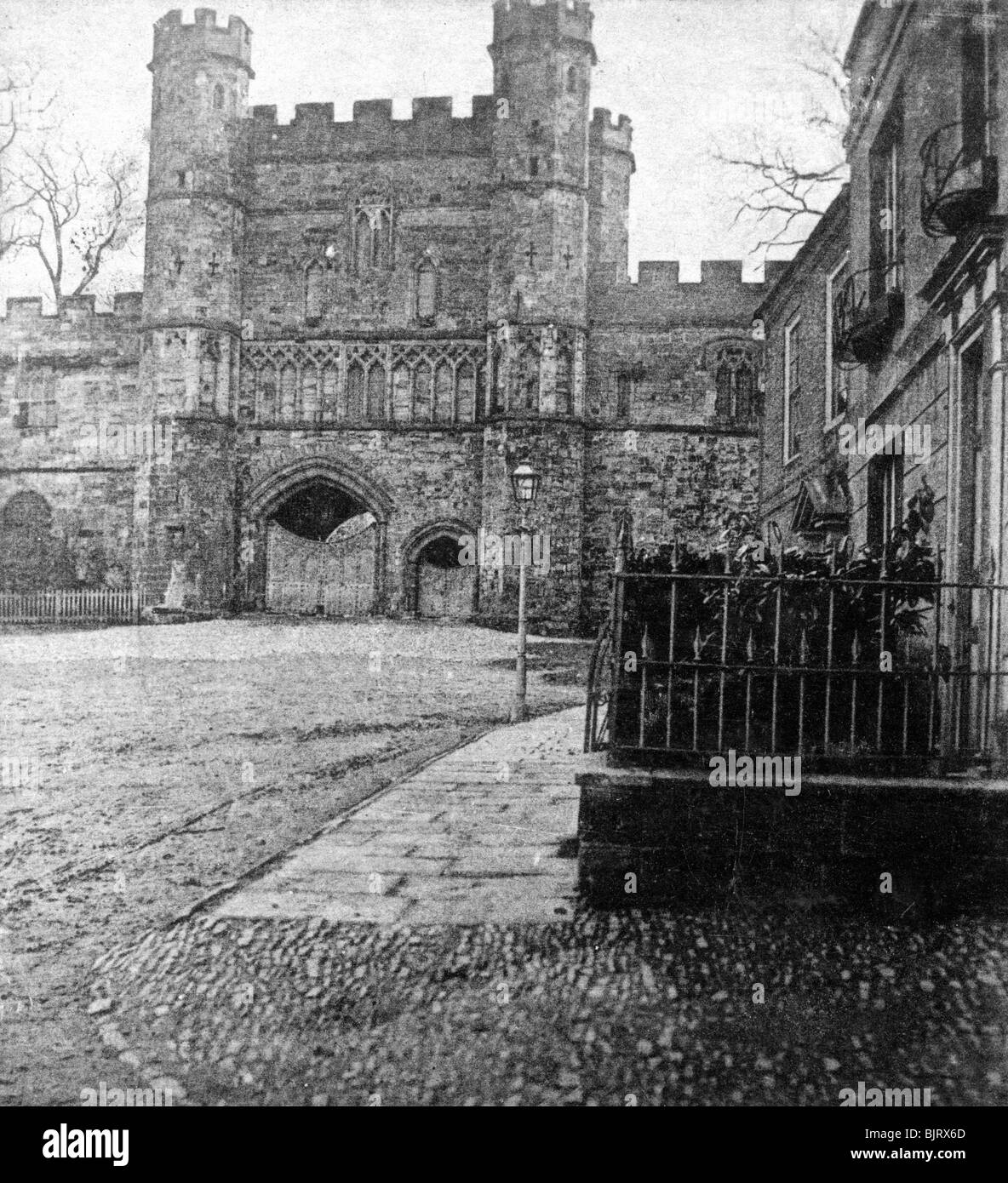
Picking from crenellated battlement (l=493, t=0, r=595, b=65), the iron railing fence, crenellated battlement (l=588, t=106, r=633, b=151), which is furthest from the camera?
crenellated battlement (l=588, t=106, r=633, b=151)

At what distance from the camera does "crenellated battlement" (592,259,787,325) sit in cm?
2630

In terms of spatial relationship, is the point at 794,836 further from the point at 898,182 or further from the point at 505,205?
the point at 505,205

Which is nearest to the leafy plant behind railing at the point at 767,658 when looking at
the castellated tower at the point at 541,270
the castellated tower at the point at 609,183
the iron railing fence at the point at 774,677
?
the iron railing fence at the point at 774,677

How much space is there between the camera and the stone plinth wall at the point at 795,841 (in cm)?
431

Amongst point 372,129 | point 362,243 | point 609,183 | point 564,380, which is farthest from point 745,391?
point 372,129

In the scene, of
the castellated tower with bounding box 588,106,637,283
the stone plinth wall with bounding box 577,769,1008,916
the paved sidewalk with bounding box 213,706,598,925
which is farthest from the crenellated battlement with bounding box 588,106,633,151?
the stone plinth wall with bounding box 577,769,1008,916

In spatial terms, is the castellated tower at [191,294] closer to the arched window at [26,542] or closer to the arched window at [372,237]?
the arched window at [372,237]

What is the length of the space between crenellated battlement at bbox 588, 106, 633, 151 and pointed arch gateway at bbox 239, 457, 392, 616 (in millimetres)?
14124

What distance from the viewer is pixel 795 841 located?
4.39 metres

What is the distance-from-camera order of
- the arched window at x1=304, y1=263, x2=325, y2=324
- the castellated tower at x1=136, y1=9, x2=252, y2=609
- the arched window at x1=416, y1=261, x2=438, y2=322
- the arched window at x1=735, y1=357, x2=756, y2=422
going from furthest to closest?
the arched window at x1=304, y1=263, x2=325, y2=324 → the arched window at x1=416, y1=261, x2=438, y2=322 → the arched window at x1=735, y1=357, x2=756, y2=422 → the castellated tower at x1=136, y1=9, x2=252, y2=609

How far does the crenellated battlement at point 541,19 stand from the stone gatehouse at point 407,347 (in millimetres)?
53

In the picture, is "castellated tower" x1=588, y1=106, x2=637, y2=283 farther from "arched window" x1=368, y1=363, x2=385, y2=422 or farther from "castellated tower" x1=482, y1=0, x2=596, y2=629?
"arched window" x1=368, y1=363, x2=385, y2=422
